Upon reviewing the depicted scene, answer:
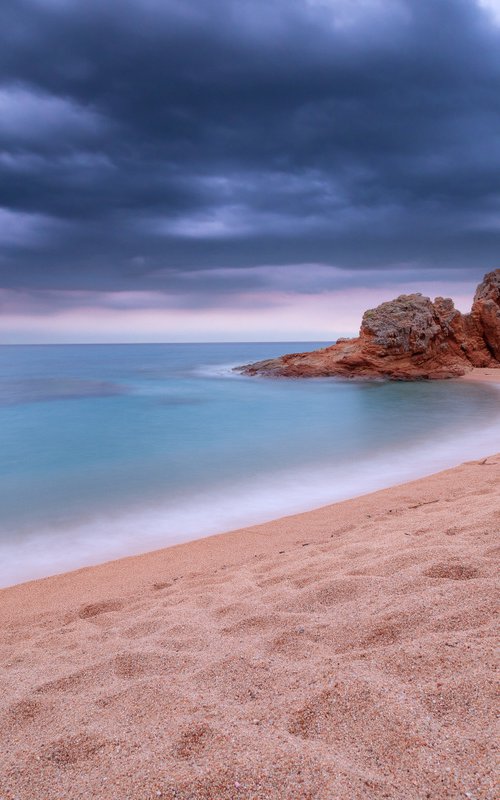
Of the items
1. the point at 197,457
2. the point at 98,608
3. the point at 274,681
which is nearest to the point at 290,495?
the point at 197,457

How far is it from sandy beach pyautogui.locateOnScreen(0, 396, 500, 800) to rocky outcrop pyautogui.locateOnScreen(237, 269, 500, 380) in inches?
950


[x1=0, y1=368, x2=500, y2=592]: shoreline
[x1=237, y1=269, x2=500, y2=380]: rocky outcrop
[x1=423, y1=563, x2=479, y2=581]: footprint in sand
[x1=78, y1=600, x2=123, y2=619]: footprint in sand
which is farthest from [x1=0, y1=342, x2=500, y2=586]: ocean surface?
[x1=237, y1=269, x2=500, y2=380]: rocky outcrop

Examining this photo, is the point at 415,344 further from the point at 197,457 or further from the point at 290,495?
the point at 290,495

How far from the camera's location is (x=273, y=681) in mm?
2299

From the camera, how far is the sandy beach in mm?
1697

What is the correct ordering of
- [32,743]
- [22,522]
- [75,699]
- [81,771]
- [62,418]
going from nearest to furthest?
1. [81,771]
2. [32,743]
3. [75,699]
4. [22,522]
5. [62,418]

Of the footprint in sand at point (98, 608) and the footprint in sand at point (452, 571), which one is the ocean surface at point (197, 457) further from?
the footprint in sand at point (452, 571)

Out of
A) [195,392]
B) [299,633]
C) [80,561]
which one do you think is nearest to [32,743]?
[299,633]

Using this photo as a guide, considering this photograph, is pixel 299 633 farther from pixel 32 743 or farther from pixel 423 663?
pixel 32 743

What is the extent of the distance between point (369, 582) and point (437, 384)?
23.3m

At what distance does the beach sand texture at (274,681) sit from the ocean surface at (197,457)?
2.58 m

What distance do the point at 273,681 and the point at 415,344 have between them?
27.3 metres

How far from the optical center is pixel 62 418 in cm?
1856

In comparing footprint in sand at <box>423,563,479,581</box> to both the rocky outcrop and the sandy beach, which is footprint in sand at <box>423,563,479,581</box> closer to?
the sandy beach
